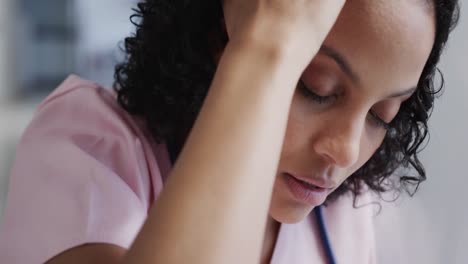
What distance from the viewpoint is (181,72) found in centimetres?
65

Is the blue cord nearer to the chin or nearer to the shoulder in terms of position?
the shoulder

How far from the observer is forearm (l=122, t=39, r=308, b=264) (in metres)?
0.37

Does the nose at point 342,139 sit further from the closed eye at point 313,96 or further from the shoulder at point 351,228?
the shoulder at point 351,228

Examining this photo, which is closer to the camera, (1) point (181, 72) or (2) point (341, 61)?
(2) point (341, 61)

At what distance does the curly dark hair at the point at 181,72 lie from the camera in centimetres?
62

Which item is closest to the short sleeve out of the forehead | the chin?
the chin

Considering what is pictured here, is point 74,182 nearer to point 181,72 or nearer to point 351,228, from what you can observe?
point 181,72

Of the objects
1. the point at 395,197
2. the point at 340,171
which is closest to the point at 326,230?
the point at 395,197

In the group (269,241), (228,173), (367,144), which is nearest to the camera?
(228,173)

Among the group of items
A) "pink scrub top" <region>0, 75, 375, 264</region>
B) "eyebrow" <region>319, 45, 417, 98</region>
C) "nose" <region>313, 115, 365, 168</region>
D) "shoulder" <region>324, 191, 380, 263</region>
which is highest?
"eyebrow" <region>319, 45, 417, 98</region>

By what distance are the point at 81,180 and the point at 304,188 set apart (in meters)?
0.21

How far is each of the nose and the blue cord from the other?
275 mm

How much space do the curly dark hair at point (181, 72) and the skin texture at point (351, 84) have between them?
0.06 meters

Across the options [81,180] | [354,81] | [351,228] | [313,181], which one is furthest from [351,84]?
[351,228]
